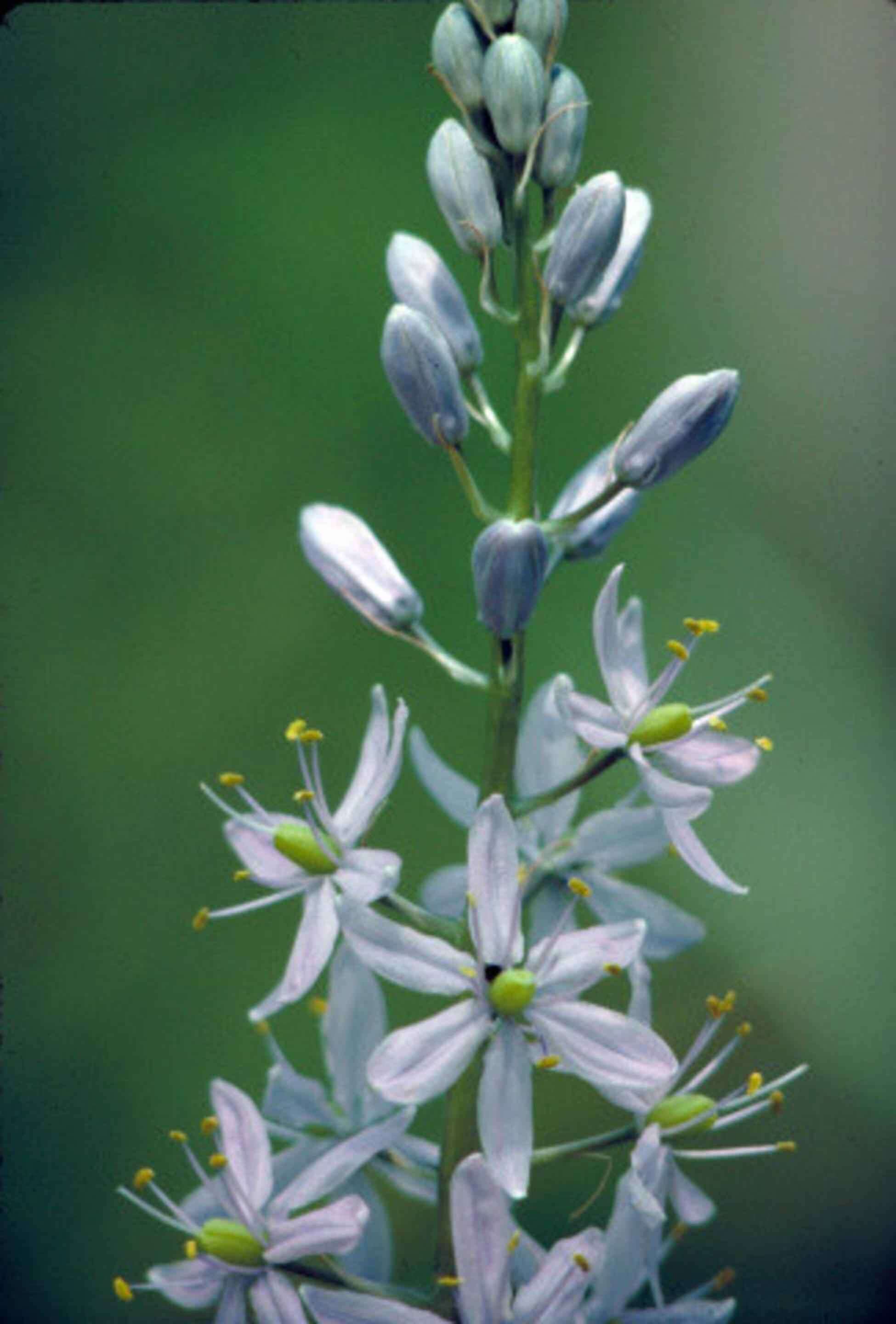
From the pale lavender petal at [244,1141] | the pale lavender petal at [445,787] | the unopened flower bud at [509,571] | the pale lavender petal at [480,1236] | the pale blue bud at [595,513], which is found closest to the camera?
the pale lavender petal at [480,1236]

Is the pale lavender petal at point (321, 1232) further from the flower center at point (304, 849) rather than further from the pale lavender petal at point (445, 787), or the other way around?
the pale lavender petal at point (445, 787)

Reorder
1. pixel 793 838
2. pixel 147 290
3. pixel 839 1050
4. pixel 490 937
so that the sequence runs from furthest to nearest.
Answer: pixel 147 290 → pixel 793 838 → pixel 839 1050 → pixel 490 937

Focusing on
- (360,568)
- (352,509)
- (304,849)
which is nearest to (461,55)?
(360,568)

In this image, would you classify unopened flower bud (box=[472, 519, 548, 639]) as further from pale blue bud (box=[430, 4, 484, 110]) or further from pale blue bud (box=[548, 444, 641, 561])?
pale blue bud (box=[430, 4, 484, 110])

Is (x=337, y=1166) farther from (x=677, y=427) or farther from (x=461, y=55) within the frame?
(x=461, y=55)

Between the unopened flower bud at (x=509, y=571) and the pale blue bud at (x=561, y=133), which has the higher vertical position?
the pale blue bud at (x=561, y=133)

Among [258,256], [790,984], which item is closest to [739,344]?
[258,256]

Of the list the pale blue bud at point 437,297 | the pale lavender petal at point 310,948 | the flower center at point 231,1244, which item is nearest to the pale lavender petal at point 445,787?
the pale lavender petal at point 310,948

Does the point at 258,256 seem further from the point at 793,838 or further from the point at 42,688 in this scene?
the point at 793,838
